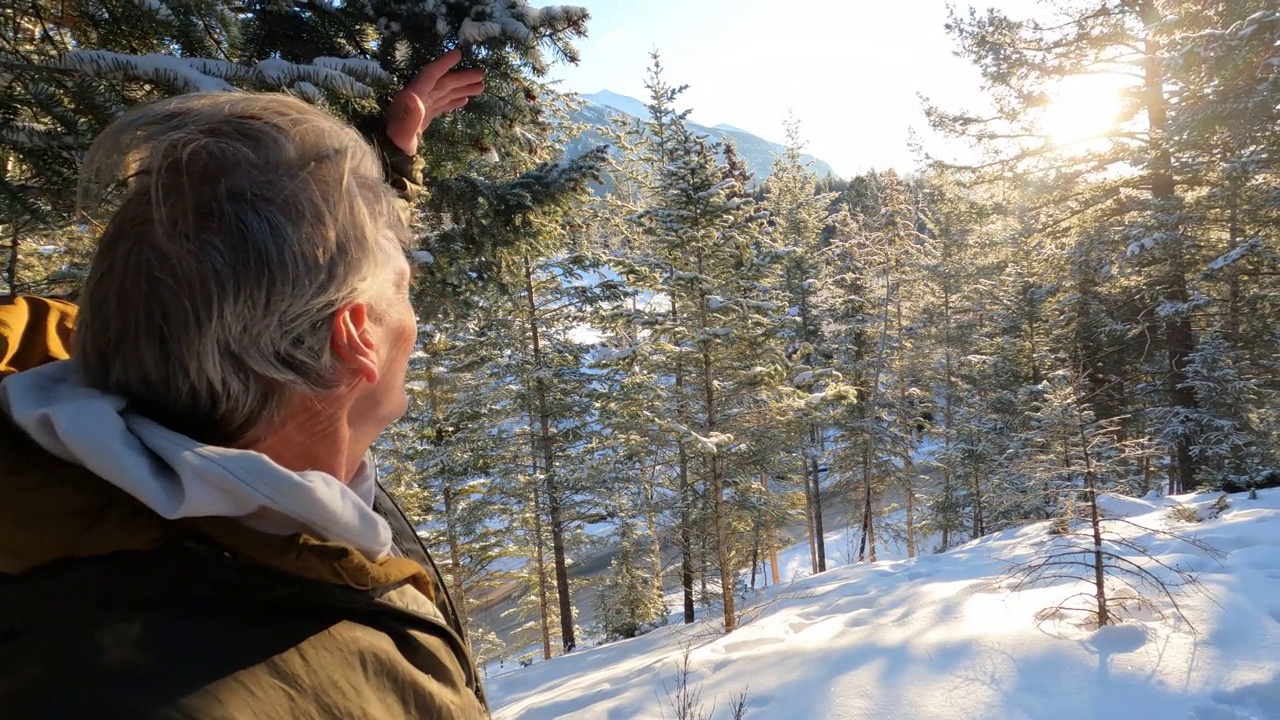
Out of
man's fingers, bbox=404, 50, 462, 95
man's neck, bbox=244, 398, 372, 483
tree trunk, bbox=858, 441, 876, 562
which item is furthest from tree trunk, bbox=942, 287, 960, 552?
man's neck, bbox=244, 398, 372, 483

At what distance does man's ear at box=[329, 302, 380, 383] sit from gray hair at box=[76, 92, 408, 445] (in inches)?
0.6

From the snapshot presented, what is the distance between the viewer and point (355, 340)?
0.91 m

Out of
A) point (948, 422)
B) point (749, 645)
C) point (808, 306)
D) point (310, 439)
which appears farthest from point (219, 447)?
point (948, 422)

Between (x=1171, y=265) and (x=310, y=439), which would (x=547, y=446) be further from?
(x=1171, y=265)

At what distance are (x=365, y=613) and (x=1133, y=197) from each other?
1457cm

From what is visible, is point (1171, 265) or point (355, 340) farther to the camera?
point (1171, 265)

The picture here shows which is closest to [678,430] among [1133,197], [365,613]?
[365,613]

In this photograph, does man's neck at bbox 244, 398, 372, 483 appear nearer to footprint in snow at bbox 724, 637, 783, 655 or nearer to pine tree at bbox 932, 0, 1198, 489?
footprint in snow at bbox 724, 637, 783, 655

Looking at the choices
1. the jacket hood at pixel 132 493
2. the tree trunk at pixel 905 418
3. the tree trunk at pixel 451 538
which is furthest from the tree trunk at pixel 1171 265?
the tree trunk at pixel 451 538

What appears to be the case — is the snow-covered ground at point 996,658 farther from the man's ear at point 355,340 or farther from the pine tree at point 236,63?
the man's ear at point 355,340

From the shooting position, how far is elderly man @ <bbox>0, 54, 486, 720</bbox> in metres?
0.61

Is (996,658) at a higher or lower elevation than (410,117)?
lower

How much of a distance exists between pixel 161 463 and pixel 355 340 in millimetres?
284

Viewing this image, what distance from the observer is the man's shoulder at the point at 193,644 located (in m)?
0.56
